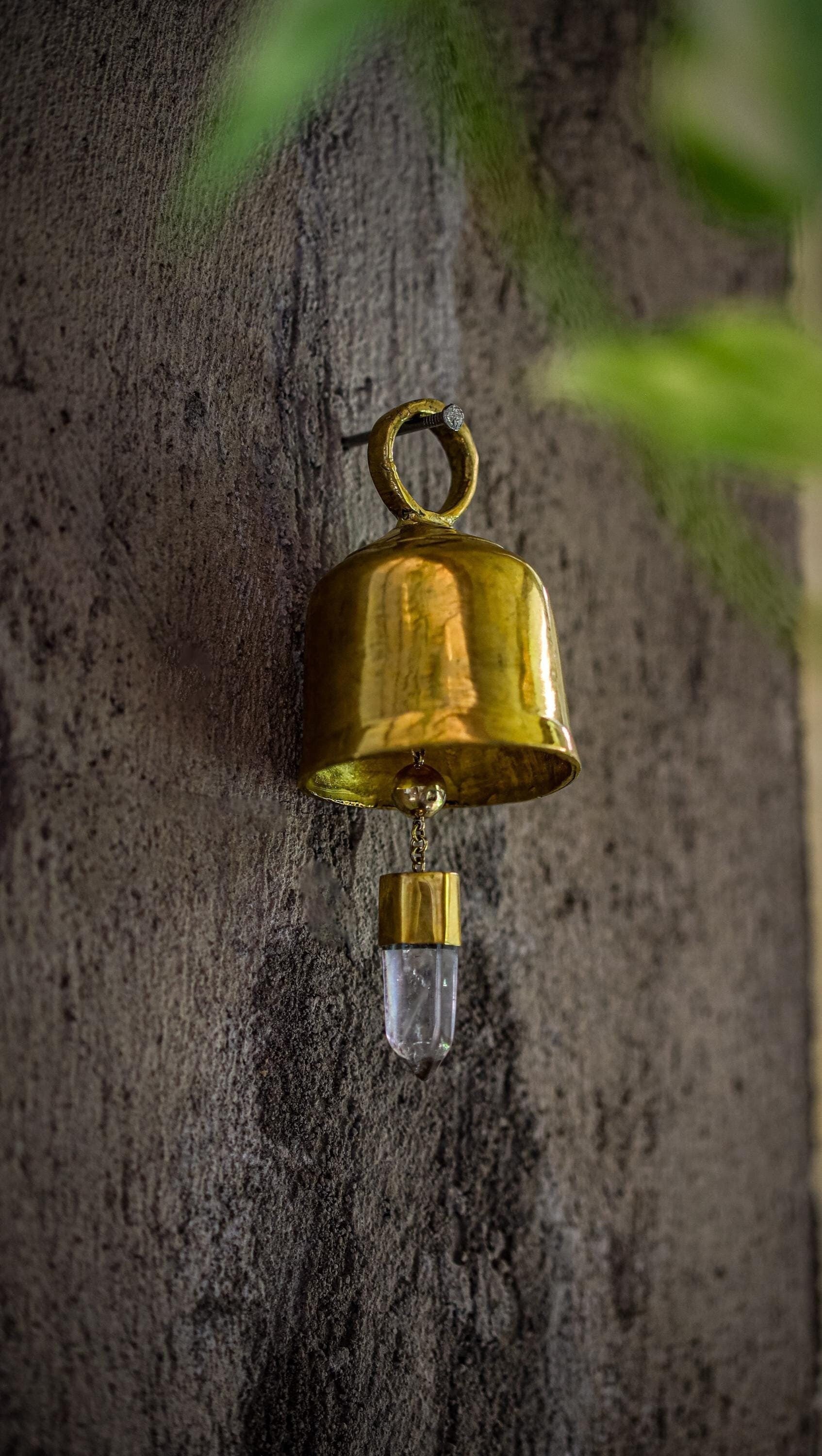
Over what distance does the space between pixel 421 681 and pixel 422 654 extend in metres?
0.01

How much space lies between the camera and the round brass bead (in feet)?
1.90

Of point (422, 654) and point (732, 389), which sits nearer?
point (422, 654)

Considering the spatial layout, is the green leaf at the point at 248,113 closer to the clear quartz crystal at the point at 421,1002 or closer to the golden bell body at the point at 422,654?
the golden bell body at the point at 422,654

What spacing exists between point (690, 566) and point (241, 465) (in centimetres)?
54

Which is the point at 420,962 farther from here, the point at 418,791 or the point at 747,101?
the point at 747,101

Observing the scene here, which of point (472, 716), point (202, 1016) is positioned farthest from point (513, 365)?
point (202, 1016)

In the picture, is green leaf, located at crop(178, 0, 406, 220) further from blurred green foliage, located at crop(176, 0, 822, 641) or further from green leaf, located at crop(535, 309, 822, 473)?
green leaf, located at crop(535, 309, 822, 473)

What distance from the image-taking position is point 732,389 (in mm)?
653

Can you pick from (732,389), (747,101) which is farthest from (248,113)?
(747,101)

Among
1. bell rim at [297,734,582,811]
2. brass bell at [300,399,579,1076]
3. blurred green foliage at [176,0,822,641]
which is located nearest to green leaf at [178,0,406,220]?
blurred green foliage at [176,0,822,641]

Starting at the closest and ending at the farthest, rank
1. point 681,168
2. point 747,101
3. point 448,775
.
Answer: point 448,775, point 681,168, point 747,101

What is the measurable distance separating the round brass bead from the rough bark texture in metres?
0.07

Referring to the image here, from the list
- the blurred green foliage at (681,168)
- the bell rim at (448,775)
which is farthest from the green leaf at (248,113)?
the bell rim at (448,775)

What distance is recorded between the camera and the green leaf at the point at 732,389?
2.00 ft
